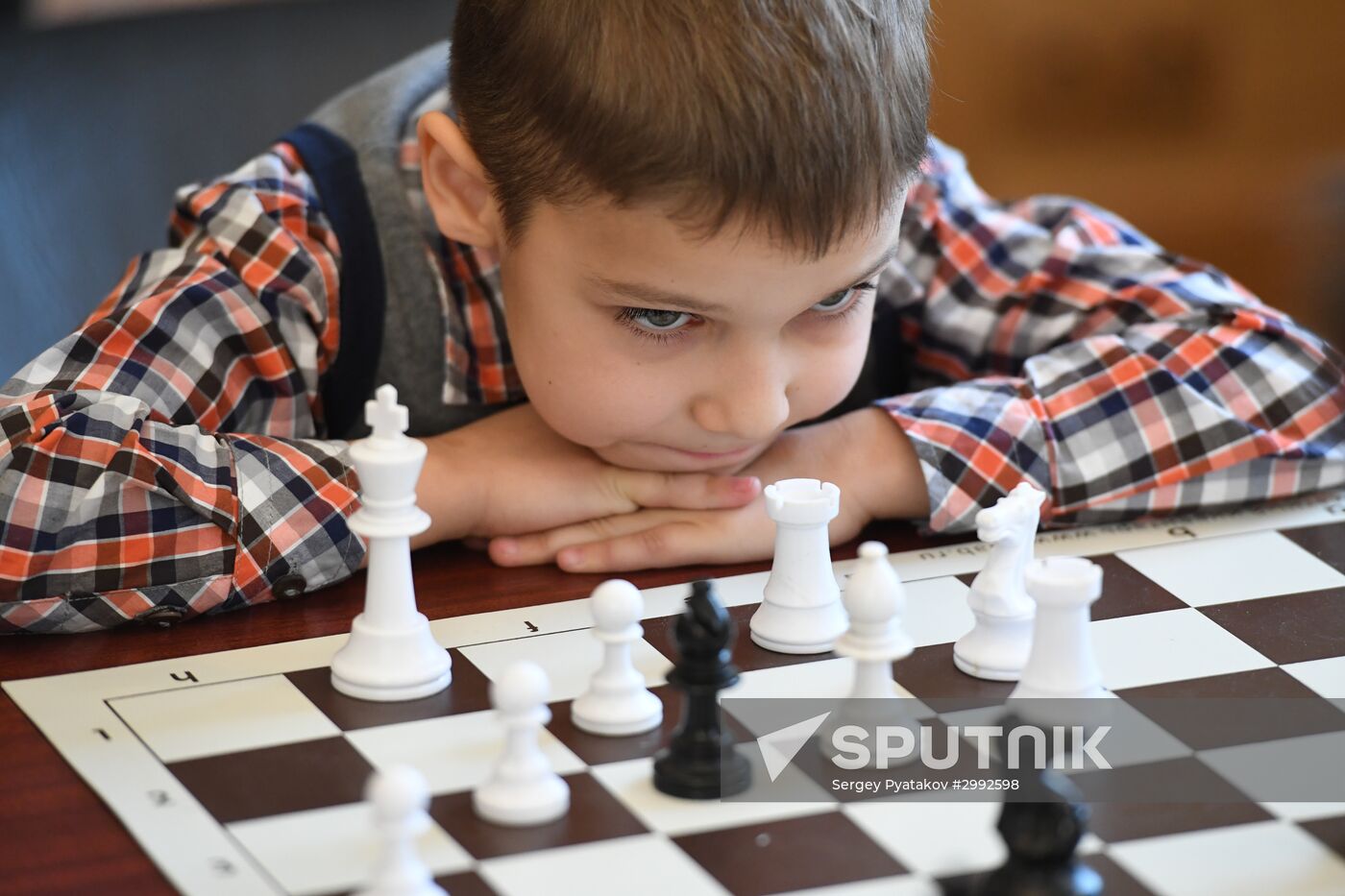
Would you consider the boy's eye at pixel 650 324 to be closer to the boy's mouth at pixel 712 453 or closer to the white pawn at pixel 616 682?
the boy's mouth at pixel 712 453

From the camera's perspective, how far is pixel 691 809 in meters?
0.85

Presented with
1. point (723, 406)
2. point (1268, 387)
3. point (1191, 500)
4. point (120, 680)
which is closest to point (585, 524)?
point (723, 406)

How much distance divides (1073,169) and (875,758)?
7.66 ft

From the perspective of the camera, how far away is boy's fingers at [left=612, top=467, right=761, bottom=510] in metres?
1.28

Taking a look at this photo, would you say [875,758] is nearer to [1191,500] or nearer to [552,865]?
[552,865]

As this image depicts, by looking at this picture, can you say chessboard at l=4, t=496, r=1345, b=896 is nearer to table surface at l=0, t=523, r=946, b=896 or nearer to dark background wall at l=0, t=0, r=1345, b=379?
table surface at l=0, t=523, r=946, b=896

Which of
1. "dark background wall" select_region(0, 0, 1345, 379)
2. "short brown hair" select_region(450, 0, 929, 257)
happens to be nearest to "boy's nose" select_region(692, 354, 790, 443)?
"short brown hair" select_region(450, 0, 929, 257)

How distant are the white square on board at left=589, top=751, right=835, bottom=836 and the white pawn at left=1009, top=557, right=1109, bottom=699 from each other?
17cm

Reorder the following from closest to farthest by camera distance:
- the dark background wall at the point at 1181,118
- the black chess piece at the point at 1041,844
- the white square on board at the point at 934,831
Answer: the black chess piece at the point at 1041,844, the white square on board at the point at 934,831, the dark background wall at the point at 1181,118

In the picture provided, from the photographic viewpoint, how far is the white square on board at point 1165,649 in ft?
3.36

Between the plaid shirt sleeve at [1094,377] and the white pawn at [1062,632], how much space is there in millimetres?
340

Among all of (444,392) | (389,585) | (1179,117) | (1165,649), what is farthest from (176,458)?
(1179,117)

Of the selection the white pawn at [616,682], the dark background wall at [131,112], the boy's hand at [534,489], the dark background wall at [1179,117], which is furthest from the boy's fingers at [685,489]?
the dark background wall at [1179,117]

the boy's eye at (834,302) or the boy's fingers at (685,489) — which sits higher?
the boy's eye at (834,302)
